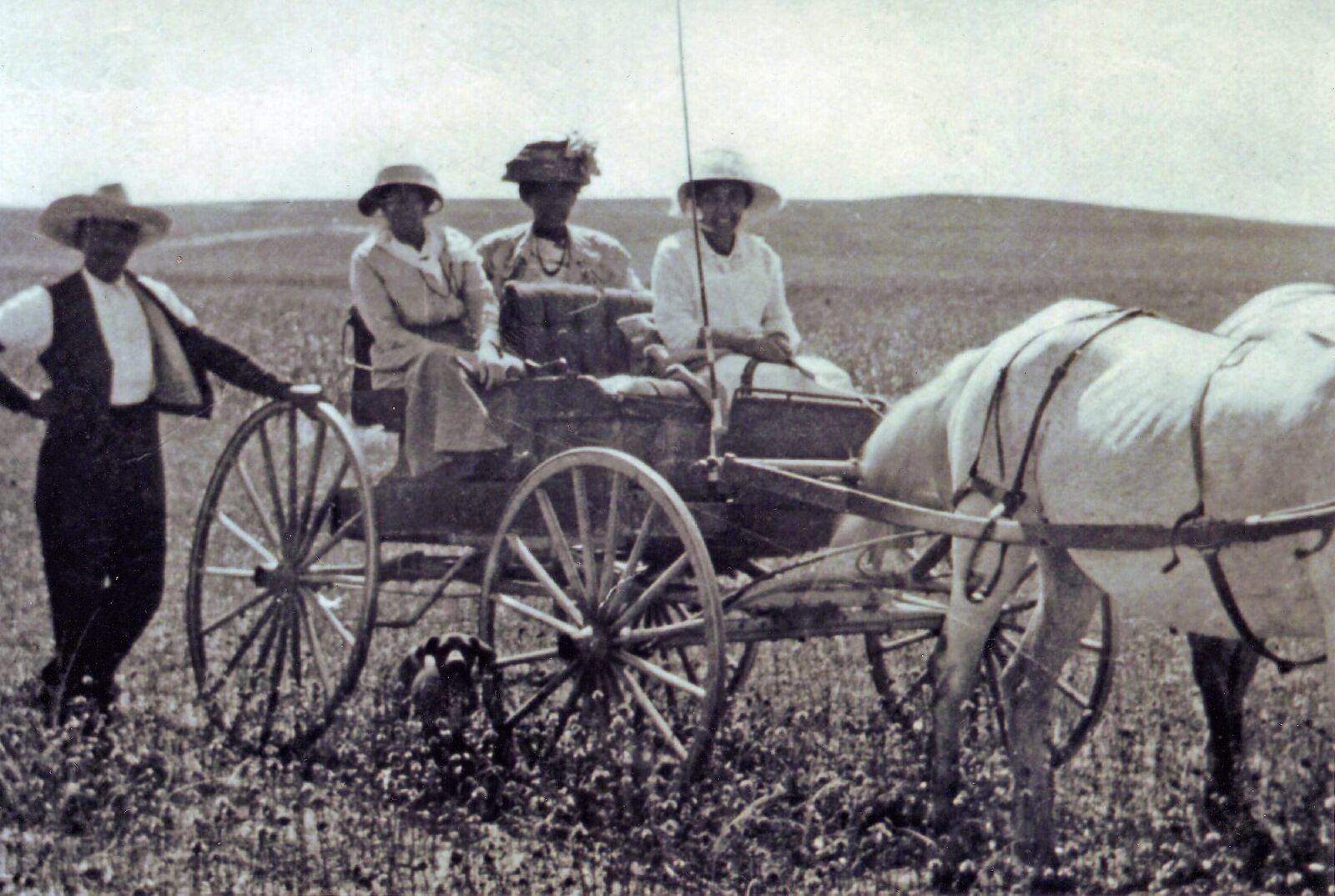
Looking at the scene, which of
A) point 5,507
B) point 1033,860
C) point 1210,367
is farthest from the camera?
point 5,507

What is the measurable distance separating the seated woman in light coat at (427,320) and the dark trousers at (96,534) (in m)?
1.12

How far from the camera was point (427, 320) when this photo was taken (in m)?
6.61

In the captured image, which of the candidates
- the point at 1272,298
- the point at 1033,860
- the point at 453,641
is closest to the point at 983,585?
the point at 1033,860

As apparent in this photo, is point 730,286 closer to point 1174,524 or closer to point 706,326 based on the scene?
point 706,326

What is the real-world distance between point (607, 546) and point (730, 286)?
5.68ft

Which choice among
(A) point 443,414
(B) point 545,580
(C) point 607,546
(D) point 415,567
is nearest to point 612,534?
(C) point 607,546

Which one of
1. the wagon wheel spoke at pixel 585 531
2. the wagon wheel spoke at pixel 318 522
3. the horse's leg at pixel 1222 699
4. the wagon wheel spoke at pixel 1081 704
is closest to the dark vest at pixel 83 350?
the wagon wheel spoke at pixel 318 522

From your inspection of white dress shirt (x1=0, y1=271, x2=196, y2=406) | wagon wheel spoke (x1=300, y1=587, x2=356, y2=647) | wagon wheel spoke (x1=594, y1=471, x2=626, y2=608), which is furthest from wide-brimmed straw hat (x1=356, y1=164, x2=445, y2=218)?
wagon wheel spoke (x1=594, y1=471, x2=626, y2=608)

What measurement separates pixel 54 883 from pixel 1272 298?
14.0 feet

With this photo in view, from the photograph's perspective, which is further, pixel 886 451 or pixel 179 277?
pixel 179 277

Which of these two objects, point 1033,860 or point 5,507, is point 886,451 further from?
point 5,507

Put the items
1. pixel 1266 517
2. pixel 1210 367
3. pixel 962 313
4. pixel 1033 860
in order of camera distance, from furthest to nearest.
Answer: pixel 962 313
pixel 1033 860
pixel 1210 367
pixel 1266 517

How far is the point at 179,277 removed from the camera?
22688 millimetres

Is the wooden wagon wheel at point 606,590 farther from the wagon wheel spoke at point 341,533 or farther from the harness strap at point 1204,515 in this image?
the harness strap at point 1204,515
